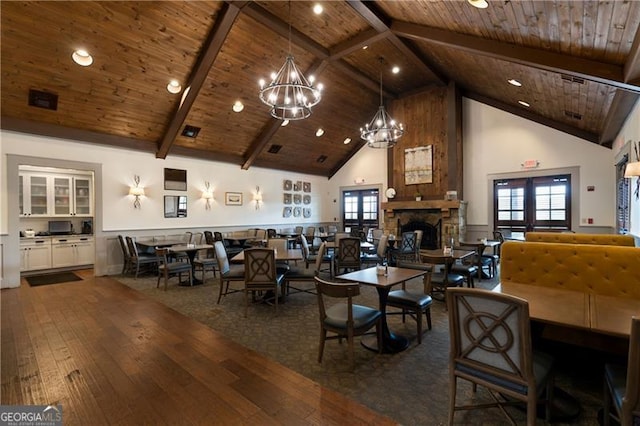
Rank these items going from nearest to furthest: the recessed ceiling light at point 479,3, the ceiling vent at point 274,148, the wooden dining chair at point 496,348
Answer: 1. the wooden dining chair at point 496,348
2. the recessed ceiling light at point 479,3
3. the ceiling vent at point 274,148

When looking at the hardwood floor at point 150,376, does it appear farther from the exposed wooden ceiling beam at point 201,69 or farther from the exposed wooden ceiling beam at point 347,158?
the exposed wooden ceiling beam at point 347,158

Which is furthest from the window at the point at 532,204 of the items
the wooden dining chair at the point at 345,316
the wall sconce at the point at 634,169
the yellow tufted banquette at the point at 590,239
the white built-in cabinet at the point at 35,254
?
the white built-in cabinet at the point at 35,254

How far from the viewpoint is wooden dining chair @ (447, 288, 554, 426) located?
1647mm

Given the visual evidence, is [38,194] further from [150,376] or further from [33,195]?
[150,376]

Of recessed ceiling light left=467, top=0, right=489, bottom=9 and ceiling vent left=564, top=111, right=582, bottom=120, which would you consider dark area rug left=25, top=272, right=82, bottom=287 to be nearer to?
recessed ceiling light left=467, top=0, right=489, bottom=9

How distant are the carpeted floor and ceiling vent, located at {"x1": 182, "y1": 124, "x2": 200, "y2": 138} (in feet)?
15.3

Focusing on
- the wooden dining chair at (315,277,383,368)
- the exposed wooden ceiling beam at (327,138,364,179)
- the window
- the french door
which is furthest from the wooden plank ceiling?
the french door

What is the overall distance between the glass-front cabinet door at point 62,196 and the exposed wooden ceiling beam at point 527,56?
8.60 metres

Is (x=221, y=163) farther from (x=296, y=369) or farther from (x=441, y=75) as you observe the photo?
(x=296, y=369)

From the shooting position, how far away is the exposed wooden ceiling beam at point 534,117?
6.76 meters

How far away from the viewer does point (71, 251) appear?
749 cm

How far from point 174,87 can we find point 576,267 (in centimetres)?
686

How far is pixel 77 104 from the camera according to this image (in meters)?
5.84

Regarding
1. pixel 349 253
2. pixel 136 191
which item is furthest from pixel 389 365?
pixel 136 191
